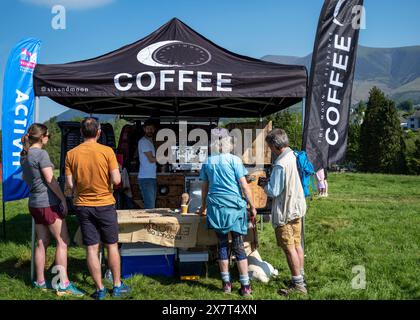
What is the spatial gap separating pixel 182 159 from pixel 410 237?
425 centimetres

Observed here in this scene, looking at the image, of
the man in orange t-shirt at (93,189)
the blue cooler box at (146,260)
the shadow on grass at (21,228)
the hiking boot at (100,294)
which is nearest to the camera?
the man in orange t-shirt at (93,189)

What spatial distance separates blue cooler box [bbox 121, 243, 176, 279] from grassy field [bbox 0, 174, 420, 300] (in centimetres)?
17

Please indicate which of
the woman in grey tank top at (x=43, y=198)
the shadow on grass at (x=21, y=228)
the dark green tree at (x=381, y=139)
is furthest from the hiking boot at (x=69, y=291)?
the dark green tree at (x=381, y=139)

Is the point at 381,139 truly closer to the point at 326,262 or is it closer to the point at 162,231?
the point at 326,262

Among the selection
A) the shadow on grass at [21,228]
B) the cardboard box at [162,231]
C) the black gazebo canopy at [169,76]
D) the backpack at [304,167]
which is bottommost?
the shadow on grass at [21,228]

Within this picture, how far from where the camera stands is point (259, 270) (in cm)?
484

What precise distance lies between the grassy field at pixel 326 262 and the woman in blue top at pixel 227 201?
1.30 ft

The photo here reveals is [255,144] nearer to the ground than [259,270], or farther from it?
farther from it

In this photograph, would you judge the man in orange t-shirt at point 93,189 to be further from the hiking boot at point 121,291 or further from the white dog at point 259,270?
the white dog at point 259,270

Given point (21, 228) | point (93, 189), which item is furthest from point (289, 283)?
point (21, 228)

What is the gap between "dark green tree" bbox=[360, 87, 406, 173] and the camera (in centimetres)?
4128

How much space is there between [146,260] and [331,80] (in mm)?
3255

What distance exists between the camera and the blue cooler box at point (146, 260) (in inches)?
194
